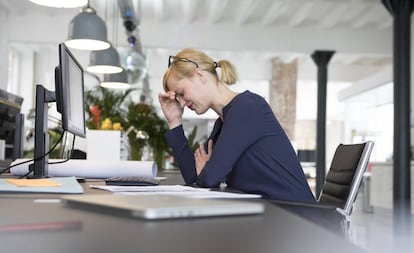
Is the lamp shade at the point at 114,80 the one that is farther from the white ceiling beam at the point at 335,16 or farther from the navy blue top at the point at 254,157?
the navy blue top at the point at 254,157

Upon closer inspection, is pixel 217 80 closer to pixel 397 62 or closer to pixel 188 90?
pixel 188 90

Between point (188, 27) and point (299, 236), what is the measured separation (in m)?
8.76

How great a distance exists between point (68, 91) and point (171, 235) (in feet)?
3.67

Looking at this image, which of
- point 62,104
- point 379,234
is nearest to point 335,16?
point 379,234

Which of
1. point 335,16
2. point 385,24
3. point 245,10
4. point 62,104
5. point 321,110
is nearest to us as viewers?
point 62,104

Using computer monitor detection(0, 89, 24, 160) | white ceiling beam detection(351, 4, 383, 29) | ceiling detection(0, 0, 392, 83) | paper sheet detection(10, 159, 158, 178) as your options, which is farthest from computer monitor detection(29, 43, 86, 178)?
white ceiling beam detection(351, 4, 383, 29)

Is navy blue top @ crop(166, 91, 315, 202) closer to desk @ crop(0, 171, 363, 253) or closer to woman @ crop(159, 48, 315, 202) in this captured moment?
woman @ crop(159, 48, 315, 202)

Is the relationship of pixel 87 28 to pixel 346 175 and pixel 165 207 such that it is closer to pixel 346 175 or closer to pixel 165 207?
pixel 346 175

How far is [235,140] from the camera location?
1.66 meters

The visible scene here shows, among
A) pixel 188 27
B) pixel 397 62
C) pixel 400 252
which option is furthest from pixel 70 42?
pixel 188 27

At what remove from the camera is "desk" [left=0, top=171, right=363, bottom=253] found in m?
0.53

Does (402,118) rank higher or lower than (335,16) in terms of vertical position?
lower

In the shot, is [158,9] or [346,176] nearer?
[346,176]

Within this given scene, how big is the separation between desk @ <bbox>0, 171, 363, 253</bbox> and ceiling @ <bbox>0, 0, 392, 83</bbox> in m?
7.70
